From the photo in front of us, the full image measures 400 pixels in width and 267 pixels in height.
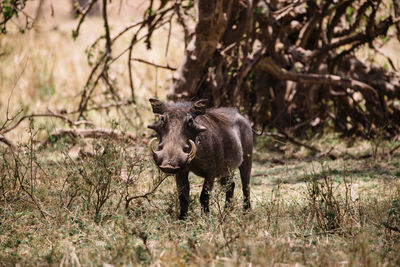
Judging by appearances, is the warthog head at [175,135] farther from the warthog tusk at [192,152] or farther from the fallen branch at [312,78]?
the fallen branch at [312,78]

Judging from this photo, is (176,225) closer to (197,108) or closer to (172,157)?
(172,157)

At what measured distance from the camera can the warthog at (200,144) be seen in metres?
3.64

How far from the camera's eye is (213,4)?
5910 mm

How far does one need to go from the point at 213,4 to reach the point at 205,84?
1575mm

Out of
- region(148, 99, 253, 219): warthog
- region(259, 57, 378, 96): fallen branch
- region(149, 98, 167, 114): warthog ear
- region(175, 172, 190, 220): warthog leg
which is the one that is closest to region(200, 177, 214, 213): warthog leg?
region(148, 99, 253, 219): warthog

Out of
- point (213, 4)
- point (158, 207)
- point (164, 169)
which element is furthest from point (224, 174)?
point (213, 4)

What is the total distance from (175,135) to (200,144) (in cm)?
34

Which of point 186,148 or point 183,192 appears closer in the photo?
point 186,148

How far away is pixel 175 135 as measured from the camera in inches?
145

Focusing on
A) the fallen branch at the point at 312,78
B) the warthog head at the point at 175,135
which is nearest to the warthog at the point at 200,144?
the warthog head at the point at 175,135

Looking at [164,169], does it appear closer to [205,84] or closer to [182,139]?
[182,139]

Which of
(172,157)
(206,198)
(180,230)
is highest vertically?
(172,157)

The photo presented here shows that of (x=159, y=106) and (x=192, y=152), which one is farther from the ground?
(x=159, y=106)

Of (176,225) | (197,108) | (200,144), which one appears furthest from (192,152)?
(176,225)
